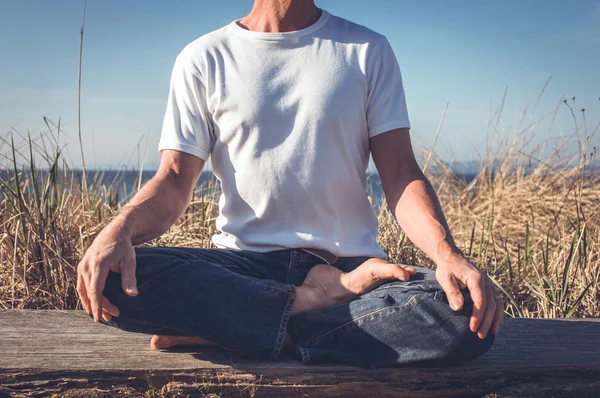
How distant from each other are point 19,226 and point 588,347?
2245 millimetres

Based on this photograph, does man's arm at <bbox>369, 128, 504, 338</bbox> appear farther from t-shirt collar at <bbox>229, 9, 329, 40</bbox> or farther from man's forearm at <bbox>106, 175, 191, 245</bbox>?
man's forearm at <bbox>106, 175, 191, 245</bbox>

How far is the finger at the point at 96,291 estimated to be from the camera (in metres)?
1.45

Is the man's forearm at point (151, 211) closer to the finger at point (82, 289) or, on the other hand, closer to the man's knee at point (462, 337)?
the finger at point (82, 289)

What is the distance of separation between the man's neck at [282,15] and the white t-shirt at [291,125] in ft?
0.15

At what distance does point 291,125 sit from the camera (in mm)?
1895

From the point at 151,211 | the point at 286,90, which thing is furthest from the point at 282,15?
the point at 151,211

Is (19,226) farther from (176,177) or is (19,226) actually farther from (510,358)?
(510,358)

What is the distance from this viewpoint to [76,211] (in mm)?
3086

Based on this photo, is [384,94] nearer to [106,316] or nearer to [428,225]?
[428,225]

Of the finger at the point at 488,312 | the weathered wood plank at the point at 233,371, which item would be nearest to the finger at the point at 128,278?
the weathered wood plank at the point at 233,371

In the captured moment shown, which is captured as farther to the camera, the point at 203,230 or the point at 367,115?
the point at 203,230

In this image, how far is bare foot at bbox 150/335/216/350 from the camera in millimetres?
1698

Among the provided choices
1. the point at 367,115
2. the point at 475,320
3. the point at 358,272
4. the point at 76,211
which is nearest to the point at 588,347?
the point at 475,320

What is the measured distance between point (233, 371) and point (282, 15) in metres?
1.15
